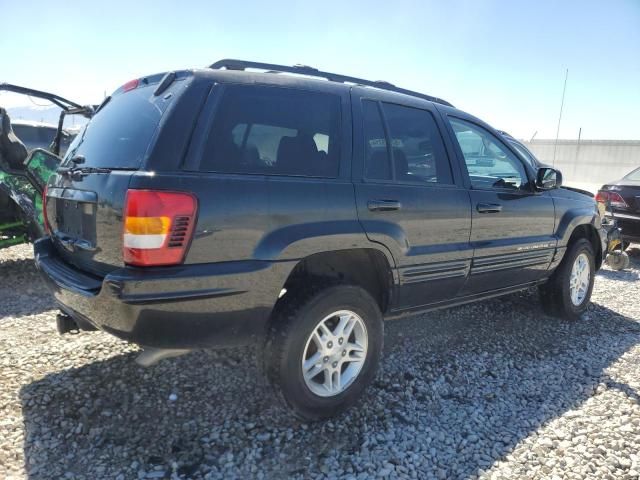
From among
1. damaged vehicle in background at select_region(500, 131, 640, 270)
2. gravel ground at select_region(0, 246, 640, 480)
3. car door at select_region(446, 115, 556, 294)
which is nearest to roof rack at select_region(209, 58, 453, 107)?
car door at select_region(446, 115, 556, 294)

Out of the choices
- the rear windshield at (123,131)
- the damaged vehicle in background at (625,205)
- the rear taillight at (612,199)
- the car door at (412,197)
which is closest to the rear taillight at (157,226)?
the rear windshield at (123,131)

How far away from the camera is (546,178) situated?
12.6 ft

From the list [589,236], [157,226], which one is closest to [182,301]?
[157,226]

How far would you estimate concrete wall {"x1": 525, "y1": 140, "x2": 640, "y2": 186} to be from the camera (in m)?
25.7

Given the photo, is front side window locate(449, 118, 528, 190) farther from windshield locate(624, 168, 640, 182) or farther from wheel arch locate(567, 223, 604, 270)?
windshield locate(624, 168, 640, 182)

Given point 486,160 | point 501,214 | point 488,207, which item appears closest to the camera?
point 488,207

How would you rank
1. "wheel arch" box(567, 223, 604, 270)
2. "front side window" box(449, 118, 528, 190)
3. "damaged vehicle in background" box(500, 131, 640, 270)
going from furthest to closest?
"damaged vehicle in background" box(500, 131, 640, 270)
"wheel arch" box(567, 223, 604, 270)
"front side window" box(449, 118, 528, 190)

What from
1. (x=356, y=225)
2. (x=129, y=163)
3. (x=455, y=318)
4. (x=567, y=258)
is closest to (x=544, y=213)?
(x=567, y=258)

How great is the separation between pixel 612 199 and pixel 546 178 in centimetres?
466

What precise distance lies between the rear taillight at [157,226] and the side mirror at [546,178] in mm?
2939

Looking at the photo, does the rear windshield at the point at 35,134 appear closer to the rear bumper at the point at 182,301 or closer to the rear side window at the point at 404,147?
the rear bumper at the point at 182,301

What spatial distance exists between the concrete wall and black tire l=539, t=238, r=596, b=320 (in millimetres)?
23575

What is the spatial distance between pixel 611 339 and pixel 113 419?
13.4 ft

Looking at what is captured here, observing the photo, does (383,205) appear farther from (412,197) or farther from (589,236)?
(589,236)
